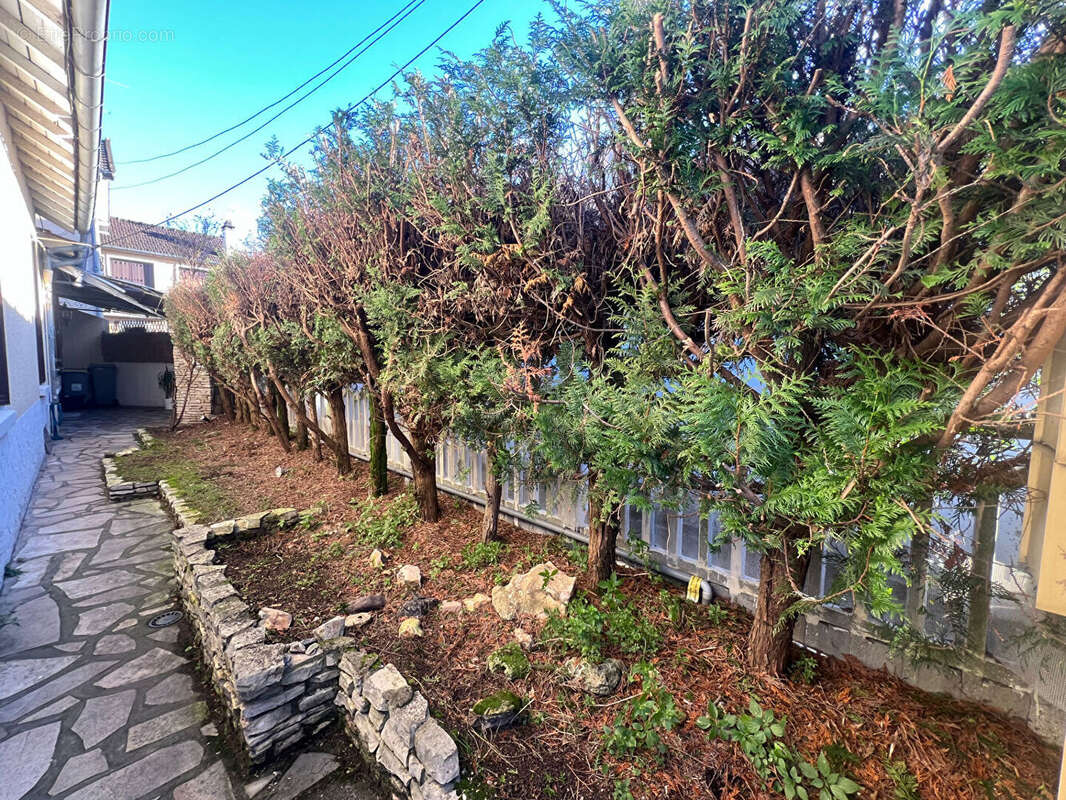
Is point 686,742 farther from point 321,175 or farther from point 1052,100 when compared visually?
point 321,175

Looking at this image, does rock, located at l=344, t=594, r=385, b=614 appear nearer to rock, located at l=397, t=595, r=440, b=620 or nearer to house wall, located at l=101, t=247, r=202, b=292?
rock, located at l=397, t=595, r=440, b=620

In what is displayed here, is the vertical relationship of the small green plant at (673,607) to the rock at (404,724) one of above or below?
above

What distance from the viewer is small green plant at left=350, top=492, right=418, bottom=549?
159 inches

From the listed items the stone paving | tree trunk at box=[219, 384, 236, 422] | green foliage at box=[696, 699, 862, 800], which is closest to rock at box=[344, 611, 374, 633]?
the stone paving

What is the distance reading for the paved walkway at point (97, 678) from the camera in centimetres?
229

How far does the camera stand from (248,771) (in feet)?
7.57

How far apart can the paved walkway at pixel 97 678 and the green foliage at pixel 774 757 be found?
2417 millimetres

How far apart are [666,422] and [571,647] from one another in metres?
1.47

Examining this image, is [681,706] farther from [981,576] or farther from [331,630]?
[331,630]

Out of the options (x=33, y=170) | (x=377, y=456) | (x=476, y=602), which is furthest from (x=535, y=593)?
(x=33, y=170)

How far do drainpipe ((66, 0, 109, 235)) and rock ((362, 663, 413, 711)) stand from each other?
4.51 meters

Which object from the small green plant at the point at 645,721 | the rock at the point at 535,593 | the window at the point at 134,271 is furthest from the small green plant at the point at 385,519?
the window at the point at 134,271

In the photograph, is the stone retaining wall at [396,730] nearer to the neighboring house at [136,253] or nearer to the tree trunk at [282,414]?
the tree trunk at [282,414]

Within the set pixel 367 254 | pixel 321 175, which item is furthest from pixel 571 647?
pixel 321 175
